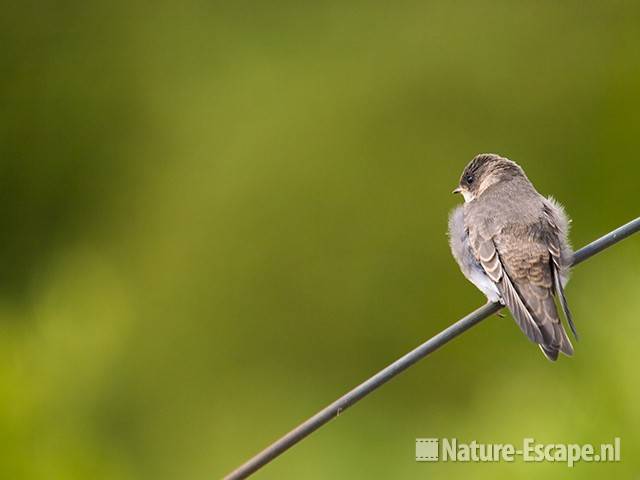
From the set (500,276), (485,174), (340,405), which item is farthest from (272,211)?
(340,405)

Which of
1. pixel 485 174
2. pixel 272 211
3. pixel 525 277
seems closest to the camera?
pixel 525 277

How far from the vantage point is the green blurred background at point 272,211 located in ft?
9.10

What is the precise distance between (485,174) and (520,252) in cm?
34

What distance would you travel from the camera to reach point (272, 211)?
3275mm

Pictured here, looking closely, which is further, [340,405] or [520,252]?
[520,252]

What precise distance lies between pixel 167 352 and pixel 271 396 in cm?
47

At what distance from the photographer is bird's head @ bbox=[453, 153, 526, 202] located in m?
1.67

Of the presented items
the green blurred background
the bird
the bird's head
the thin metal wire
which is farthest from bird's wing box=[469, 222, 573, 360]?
the green blurred background

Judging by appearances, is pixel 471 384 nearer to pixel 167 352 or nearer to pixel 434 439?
pixel 434 439

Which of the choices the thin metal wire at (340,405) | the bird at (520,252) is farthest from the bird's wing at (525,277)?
the thin metal wire at (340,405)

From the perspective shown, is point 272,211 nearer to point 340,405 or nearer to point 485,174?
point 485,174

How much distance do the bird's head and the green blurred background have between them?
738 millimetres

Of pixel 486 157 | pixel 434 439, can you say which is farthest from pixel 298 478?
pixel 486 157

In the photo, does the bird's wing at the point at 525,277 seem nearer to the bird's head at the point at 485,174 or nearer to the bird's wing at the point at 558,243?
the bird's wing at the point at 558,243
